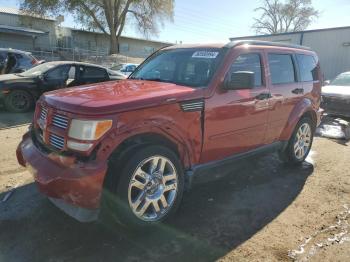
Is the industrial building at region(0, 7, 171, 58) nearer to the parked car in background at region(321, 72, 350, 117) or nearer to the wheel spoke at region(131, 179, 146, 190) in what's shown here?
the parked car in background at region(321, 72, 350, 117)

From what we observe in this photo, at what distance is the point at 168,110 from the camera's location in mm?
3328

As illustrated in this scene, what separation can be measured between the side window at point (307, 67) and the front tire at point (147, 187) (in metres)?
3.05

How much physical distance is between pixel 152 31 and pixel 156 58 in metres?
38.8

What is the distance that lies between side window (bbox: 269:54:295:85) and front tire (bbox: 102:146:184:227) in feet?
7.13

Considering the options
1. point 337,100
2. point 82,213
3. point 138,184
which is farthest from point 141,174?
point 337,100

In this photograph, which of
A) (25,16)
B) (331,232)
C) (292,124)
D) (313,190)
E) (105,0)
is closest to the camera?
(331,232)

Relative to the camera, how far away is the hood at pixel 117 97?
2.97 m

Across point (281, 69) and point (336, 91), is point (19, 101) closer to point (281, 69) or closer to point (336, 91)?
point (281, 69)

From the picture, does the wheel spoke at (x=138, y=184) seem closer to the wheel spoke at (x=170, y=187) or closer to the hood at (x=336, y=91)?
the wheel spoke at (x=170, y=187)

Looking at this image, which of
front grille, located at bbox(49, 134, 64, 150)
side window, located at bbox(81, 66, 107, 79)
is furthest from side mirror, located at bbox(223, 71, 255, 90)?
side window, located at bbox(81, 66, 107, 79)

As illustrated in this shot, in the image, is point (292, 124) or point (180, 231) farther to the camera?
point (292, 124)

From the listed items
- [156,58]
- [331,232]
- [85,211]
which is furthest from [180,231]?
[156,58]

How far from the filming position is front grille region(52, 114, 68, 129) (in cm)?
305

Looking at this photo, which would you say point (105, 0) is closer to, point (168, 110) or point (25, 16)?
point (25, 16)
